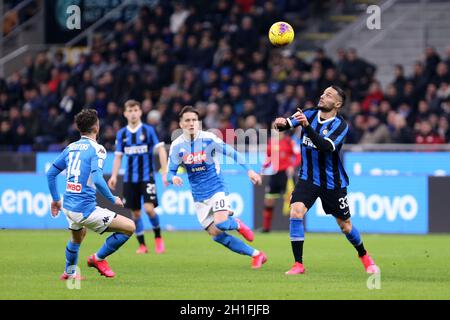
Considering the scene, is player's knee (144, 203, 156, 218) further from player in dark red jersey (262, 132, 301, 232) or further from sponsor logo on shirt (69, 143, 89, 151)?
player in dark red jersey (262, 132, 301, 232)

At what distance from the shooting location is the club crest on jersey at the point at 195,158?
40.5 ft

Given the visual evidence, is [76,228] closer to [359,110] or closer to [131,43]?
[359,110]

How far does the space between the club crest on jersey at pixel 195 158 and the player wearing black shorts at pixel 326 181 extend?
151 cm

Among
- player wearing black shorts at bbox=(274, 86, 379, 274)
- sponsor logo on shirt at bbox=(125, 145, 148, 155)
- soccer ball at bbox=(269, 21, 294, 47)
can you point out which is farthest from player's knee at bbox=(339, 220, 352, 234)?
sponsor logo on shirt at bbox=(125, 145, 148, 155)

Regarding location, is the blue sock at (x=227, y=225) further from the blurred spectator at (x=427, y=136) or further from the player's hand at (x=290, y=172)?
the blurred spectator at (x=427, y=136)

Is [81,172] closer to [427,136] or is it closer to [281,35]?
[281,35]

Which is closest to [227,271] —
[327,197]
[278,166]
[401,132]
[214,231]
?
[214,231]

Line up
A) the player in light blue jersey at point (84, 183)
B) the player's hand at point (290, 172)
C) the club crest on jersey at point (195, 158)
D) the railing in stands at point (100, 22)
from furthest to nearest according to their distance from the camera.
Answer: the railing in stands at point (100, 22)
the player's hand at point (290, 172)
the club crest on jersey at point (195, 158)
the player in light blue jersey at point (84, 183)

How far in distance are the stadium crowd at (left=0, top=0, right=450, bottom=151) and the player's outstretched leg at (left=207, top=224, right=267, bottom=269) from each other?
872 centimetres

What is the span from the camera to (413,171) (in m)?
19.8

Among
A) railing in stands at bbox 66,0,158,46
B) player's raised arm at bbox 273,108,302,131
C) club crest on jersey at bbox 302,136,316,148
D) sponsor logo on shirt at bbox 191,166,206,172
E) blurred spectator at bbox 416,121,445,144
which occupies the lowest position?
sponsor logo on shirt at bbox 191,166,206,172

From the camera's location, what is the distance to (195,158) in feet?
40.6

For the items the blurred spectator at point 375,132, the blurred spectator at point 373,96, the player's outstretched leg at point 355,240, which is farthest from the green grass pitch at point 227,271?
the blurred spectator at point 373,96

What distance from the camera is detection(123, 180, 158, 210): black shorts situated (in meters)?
14.7
